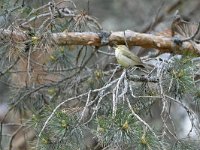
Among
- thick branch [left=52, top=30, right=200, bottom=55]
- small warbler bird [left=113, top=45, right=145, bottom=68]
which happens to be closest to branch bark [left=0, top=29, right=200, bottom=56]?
thick branch [left=52, top=30, right=200, bottom=55]

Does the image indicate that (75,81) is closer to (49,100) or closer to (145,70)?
(49,100)

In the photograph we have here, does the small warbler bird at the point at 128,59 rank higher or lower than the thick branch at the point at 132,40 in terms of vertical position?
lower

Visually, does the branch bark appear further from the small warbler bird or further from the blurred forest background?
the small warbler bird

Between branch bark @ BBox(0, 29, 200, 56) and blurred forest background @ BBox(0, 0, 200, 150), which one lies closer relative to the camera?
branch bark @ BBox(0, 29, 200, 56)

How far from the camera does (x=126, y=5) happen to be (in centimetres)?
654

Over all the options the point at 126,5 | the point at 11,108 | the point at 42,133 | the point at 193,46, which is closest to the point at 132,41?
the point at 193,46

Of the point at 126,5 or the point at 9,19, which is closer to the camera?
the point at 9,19

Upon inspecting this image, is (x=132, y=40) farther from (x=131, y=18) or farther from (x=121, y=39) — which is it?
(x=131, y=18)

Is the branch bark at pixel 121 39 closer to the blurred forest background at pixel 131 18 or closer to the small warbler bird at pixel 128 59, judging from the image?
the blurred forest background at pixel 131 18

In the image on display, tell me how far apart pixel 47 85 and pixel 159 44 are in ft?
2.70

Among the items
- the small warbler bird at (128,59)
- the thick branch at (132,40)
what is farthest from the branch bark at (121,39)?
the small warbler bird at (128,59)

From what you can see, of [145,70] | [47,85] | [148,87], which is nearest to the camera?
[148,87]

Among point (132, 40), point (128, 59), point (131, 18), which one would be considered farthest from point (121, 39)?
point (131, 18)

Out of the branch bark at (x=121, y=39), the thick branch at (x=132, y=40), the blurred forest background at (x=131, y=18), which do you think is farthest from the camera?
the blurred forest background at (x=131, y=18)
